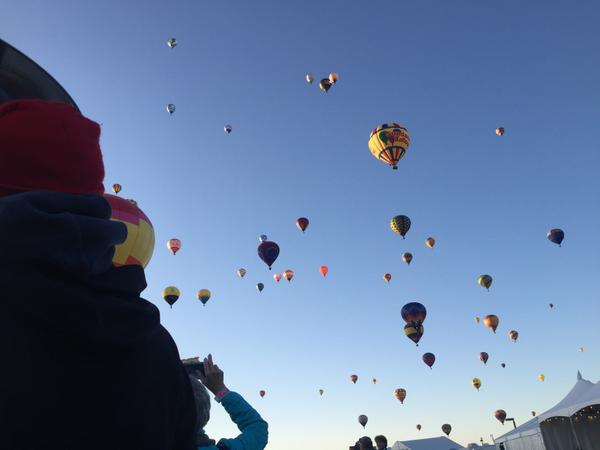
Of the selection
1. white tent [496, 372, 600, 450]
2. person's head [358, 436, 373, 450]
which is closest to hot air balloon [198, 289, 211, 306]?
white tent [496, 372, 600, 450]

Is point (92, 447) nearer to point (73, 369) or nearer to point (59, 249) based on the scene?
point (73, 369)

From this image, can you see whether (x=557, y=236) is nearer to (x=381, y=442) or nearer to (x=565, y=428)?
(x=565, y=428)

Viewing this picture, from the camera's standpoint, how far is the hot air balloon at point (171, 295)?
31.7 metres

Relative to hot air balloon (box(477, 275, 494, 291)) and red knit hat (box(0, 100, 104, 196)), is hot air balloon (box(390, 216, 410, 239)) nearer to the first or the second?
hot air balloon (box(477, 275, 494, 291))

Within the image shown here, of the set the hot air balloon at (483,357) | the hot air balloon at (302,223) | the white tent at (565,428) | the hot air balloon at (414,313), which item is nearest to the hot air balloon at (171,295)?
the hot air balloon at (302,223)

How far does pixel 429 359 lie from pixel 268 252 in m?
17.6

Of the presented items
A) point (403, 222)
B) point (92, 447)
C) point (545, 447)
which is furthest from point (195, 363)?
point (403, 222)

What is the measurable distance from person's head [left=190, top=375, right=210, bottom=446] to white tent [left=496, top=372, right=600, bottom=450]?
24.9 m

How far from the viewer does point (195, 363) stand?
2.45 metres

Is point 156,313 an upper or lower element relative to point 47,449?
upper

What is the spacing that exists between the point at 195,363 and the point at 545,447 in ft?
92.1

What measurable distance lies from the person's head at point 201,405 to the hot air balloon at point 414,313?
3232 centimetres

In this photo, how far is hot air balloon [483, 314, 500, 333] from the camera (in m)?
42.2

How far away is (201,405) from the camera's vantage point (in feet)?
7.69
